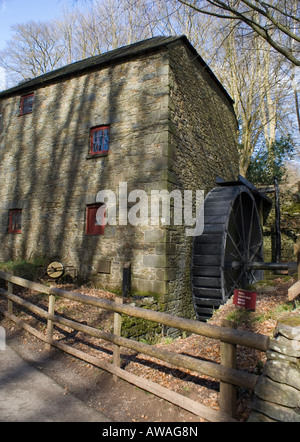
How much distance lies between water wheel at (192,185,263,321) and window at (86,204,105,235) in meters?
2.72

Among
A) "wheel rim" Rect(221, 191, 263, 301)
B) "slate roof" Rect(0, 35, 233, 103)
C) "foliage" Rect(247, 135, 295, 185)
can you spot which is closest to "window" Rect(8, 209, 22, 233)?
"slate roof" Rect(0, 35, 233, 103)

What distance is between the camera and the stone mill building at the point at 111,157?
295 inches

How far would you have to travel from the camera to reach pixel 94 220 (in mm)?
8453

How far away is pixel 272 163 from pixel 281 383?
52.8ft

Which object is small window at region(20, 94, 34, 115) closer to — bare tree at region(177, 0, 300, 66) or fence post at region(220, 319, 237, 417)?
bare tree at region(177, 0, 300, 66)

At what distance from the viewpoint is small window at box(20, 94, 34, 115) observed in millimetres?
10688

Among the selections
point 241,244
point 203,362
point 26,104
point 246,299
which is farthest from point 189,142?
point 203,362

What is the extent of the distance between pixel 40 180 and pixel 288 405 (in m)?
9.28

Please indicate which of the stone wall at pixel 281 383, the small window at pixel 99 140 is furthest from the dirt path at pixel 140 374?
the small window at pixel 99 140

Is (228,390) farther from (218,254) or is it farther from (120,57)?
(120,57)

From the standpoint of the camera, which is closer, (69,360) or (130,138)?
(69,360)
